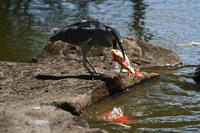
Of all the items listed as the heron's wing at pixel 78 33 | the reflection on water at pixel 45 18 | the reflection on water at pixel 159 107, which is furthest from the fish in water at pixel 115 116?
the reflection on water at pixel 45 18

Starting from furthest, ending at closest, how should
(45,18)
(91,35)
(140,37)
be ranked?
(45,18)
(140,37)
(91,35)

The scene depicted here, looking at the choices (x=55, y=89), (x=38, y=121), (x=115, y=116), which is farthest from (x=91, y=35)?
(x=38, y=121)

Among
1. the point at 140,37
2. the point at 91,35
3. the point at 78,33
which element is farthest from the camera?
the point at 140,37

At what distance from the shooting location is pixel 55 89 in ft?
14.6

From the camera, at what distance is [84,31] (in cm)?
465

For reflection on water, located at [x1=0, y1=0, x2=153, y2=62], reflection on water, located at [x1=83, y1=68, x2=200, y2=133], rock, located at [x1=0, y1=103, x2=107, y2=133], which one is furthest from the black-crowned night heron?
reflection on water, located at [x1=0, y1=0, x2=153, y2=62]

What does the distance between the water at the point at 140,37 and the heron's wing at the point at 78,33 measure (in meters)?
0.98

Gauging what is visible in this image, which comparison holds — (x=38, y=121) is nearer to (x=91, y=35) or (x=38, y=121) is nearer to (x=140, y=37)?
(x=91, y=35)

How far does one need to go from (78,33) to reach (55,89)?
879 millimetres

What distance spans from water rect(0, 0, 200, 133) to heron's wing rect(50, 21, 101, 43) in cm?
98

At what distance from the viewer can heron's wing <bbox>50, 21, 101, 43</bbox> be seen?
15.1 ft

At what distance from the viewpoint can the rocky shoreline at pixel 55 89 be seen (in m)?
3.34

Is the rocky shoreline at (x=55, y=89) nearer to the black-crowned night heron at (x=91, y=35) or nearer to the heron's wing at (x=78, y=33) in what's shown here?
the black-crowned night heron at (x=91, y=35)

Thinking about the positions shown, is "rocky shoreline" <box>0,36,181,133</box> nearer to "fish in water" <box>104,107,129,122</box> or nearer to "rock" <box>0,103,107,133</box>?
"rock" <box>0,103,107,133</box>
